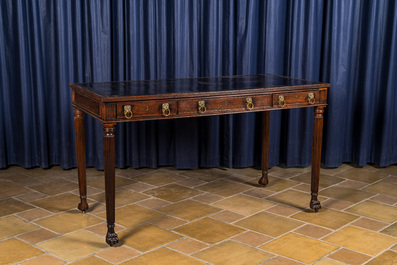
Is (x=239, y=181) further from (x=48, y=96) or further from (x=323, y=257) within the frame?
(x=48, y=96)

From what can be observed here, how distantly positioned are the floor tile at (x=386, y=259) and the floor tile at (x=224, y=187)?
129 centimetres

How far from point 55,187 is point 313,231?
1.96 metres

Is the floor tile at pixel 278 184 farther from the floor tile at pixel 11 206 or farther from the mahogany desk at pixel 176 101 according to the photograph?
the floor tile at pixel 11 206

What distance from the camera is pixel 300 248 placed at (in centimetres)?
313

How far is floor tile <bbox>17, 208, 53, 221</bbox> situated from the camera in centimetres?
355

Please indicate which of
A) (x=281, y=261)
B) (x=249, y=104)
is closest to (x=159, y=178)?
(x=249, y=104)

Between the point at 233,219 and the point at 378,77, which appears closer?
the point at 233,219

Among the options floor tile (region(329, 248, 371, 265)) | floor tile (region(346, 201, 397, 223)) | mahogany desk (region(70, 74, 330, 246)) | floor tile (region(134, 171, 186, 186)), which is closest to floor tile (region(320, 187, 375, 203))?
floor tile (region(346, 201, 397, 223))

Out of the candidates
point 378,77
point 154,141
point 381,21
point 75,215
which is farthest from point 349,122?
point 75,215

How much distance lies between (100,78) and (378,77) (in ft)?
7.89

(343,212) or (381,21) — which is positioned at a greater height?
(381,21)

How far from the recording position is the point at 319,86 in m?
3.56

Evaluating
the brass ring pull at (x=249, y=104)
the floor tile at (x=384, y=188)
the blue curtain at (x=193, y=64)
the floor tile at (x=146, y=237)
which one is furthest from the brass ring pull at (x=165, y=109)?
the floor tile at (x=384, y=188)

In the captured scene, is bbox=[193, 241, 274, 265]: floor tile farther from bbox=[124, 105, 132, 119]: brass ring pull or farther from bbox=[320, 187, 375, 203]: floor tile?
bbox=[320, 187, 375, 203]: floor tile
